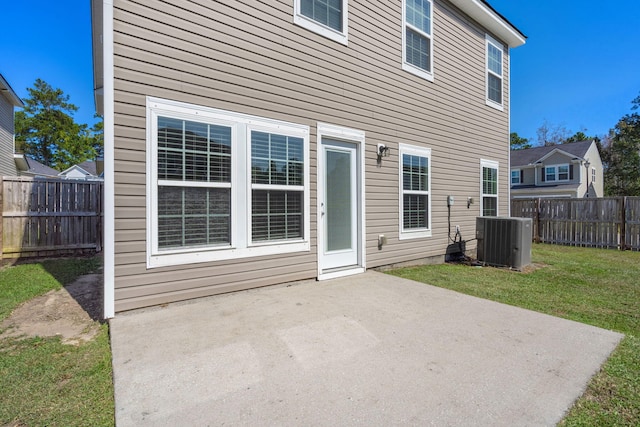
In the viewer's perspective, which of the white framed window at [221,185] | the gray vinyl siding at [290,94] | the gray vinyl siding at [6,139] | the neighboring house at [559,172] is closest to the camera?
the gray vinyl siding at [290,94]

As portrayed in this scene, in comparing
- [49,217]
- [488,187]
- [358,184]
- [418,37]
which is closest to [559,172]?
[488,187]

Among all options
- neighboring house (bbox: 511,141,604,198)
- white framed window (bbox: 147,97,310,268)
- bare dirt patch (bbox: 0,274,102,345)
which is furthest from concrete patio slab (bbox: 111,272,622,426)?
neighboring house (bbox: 511,141,604,198)

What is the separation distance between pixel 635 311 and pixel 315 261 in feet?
Result: 12.5

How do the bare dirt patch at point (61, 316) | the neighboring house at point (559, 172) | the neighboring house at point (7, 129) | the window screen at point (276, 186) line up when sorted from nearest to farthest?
the bare dirt patch at point (61, 316), the window screen at point (276, 186), the neighboring house at point (7, 129), the neighboring house at point (559, 172)

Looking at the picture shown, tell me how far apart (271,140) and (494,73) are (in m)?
7.12

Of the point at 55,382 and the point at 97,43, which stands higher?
the point at 97,43

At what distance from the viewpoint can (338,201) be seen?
485cm

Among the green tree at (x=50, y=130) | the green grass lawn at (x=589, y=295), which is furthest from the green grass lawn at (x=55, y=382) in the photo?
the green tree at (x=50, y=130)

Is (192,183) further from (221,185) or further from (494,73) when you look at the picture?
(494,73)

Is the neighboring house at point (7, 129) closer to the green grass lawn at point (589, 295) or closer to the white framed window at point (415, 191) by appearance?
the white framed window at point (415, 191)

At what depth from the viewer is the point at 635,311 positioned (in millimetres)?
3521

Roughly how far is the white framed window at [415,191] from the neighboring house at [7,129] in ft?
45.9

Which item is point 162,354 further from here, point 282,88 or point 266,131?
point 282,88

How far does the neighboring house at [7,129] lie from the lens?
11559 mm
